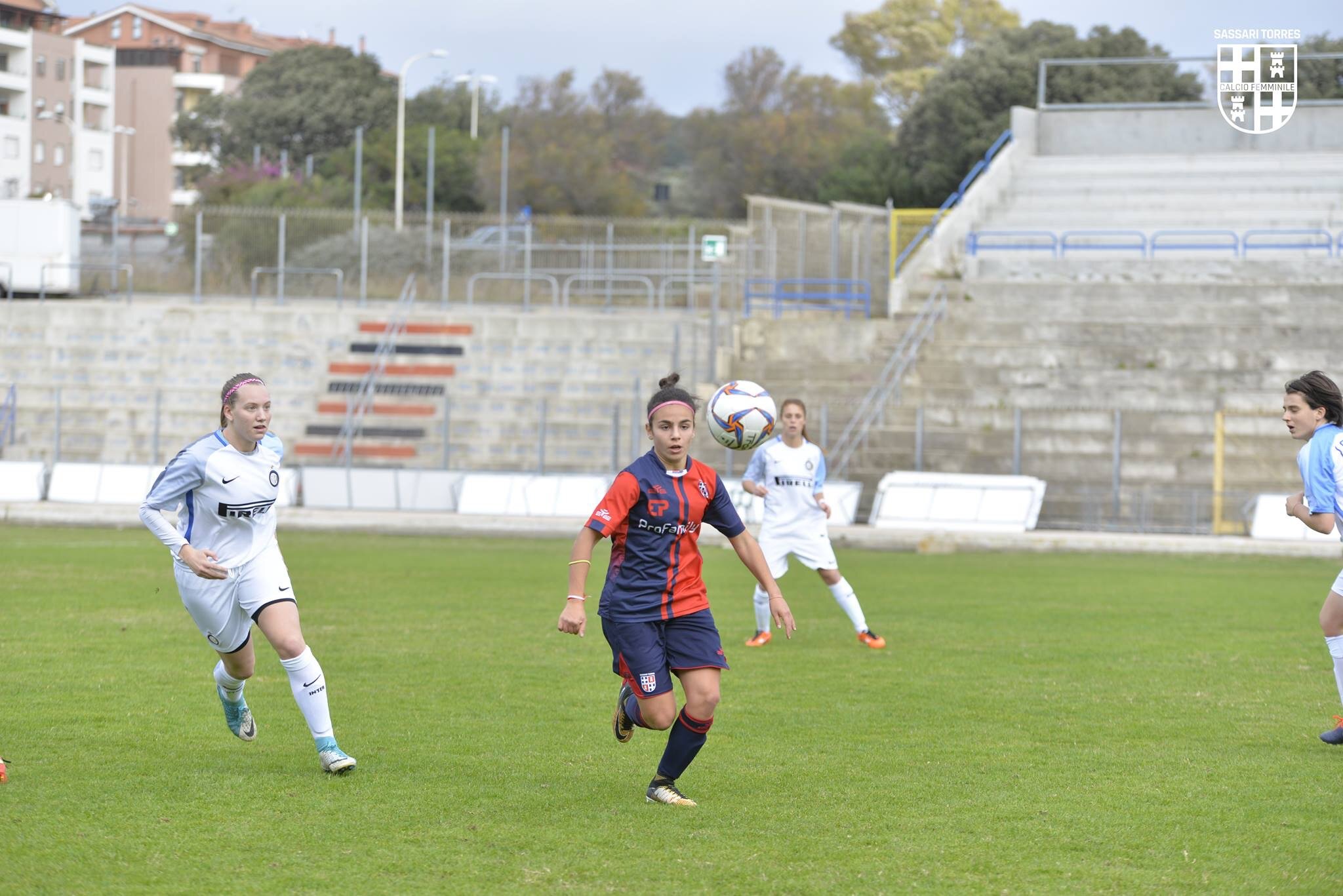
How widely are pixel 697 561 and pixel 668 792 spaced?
3.41 feet

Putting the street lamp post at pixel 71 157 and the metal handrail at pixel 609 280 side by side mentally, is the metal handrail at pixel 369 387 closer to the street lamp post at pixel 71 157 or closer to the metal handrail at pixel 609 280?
the metal handrail at pixel 609 280

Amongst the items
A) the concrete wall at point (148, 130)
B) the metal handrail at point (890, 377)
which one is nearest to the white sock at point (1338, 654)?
the metal handrail at point (890, 377)

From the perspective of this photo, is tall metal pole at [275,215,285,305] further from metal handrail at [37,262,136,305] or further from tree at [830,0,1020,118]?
tree at [830,0,1020,118]

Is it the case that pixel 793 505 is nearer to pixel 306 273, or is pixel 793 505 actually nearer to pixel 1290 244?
pixel 1290 244

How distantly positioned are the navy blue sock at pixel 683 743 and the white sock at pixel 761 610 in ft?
18.3

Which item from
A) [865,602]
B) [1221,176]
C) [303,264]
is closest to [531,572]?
[865,602]

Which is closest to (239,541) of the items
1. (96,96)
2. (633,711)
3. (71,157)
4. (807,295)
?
A: (633,711)

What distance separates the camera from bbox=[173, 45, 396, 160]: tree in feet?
236

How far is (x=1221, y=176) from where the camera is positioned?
38062 millimetres

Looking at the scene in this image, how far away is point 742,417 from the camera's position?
Answer: 7.61 meters

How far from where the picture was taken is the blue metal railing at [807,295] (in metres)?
34.3

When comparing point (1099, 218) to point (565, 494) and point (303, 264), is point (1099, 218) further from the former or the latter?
point (303, 264)

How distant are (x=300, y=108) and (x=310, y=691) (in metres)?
68.4

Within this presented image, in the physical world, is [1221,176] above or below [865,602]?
above
